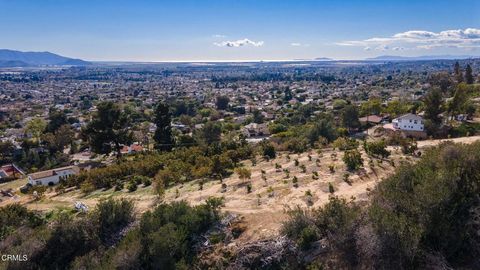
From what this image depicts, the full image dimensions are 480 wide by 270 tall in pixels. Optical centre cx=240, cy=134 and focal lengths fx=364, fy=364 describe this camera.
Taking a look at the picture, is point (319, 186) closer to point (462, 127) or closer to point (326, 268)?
point (326, 268)

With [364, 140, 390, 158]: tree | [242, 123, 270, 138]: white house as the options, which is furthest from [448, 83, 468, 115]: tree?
[242, 123, 270, 138]: white house

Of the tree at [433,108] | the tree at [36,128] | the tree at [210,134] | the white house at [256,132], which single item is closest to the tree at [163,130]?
the tree at [210,134]

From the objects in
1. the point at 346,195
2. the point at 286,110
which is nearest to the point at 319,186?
the point at 346,195

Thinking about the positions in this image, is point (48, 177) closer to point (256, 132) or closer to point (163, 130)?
point (163, 130)

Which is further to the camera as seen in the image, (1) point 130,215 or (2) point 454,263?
(1) point 130,215

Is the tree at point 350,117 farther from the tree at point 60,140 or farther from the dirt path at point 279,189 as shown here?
the tree at point 60,140

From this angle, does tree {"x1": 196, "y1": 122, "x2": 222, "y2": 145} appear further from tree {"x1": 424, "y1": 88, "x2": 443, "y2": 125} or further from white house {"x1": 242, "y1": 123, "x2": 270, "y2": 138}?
tree {"x1": 424, "y1": 88, "x2": 443, "y2": 125}
